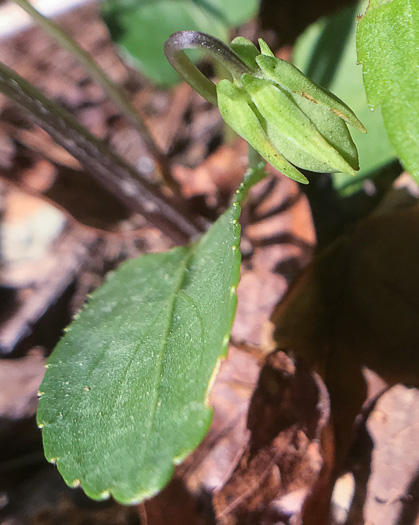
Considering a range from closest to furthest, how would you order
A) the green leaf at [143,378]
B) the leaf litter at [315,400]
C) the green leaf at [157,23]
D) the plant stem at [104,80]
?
the green leaf at [143,378] < the leaf litter at [315,400] < the plant stem at [104,80] < the green leaf at [157,23]

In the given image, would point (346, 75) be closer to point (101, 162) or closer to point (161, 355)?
point (101, 162)

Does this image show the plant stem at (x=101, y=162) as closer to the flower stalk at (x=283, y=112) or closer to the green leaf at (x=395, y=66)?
the flower stalk at (x=283, y=112)

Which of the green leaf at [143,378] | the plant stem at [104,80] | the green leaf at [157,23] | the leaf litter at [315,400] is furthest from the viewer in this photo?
the green leaf at [157,23]

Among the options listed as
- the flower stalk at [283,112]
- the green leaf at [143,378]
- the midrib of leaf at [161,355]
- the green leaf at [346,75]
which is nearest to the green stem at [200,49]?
the flower stalk at [283,112]

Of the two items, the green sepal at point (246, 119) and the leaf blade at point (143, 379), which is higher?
the green sepal at point (246, 119)

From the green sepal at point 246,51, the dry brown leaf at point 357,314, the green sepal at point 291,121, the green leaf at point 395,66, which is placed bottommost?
the dry brown leaf at point 357,314

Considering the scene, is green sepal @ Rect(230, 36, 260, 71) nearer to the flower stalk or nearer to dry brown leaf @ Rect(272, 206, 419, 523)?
the flower stalk
